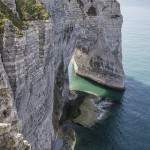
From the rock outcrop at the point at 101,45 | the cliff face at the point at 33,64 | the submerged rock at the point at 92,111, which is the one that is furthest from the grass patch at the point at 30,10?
the rock outcrop at the point at 101,45

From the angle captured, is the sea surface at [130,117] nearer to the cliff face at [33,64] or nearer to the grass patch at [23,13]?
the cliff face at [33,64]

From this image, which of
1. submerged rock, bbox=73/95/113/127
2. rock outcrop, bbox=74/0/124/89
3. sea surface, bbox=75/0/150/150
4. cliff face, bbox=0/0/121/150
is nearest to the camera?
cliff face, bbox=0/0/121/150

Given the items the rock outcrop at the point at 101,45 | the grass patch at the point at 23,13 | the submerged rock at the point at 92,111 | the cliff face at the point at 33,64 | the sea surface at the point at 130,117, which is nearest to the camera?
the cliff face at the point at 33,64

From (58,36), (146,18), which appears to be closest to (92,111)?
(58,36)

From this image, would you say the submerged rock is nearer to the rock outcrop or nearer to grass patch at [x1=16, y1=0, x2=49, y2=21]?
the rock outcrop

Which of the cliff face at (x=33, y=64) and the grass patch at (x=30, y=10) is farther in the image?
the grass patch at (x=30, y=10)

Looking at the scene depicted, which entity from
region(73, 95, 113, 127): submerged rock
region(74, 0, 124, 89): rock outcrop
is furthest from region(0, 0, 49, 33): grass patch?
region(74, 0, 124, 89): rock outcrop

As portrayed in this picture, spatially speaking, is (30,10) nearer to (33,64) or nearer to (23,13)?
(23,13)

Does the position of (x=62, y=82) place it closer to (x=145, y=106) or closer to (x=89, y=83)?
(x=145, y=106)
